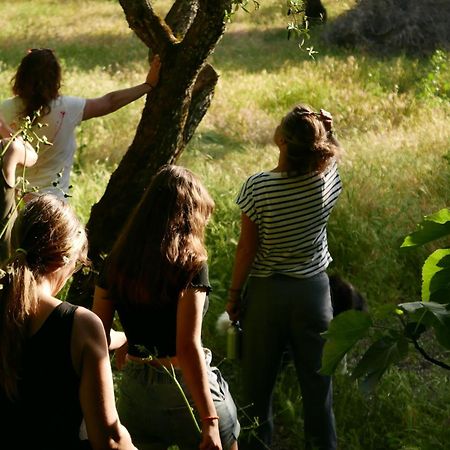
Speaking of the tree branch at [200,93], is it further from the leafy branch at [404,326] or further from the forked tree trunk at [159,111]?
the leafy branch at [404,326]

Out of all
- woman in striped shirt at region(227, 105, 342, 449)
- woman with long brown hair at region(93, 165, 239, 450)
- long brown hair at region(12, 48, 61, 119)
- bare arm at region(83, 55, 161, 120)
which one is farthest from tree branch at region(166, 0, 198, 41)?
woman with long brown hair at region(93, 165, 239, 450)

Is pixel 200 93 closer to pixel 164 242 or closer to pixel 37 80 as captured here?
pixel 37 80

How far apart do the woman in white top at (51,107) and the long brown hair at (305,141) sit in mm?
1615

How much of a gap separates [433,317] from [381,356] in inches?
5.1

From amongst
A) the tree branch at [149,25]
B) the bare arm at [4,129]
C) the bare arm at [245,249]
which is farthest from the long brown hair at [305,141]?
the bare arm at [4,129]

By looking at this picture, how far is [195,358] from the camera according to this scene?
3461mm

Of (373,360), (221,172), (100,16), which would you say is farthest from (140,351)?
(100,16)

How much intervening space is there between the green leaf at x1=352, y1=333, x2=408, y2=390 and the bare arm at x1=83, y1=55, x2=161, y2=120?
400cm

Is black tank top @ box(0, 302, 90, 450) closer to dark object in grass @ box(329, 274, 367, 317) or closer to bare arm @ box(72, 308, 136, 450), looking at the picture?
bare arm @ box(72, 308, 136, 450)

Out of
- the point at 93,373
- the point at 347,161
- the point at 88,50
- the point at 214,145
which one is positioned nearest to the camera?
the point at 93,373

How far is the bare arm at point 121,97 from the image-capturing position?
587 centimetres

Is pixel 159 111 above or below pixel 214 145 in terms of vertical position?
above

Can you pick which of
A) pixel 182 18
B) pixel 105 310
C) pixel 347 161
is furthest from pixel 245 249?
pixel 347 161

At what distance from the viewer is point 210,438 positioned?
3.50 metres
